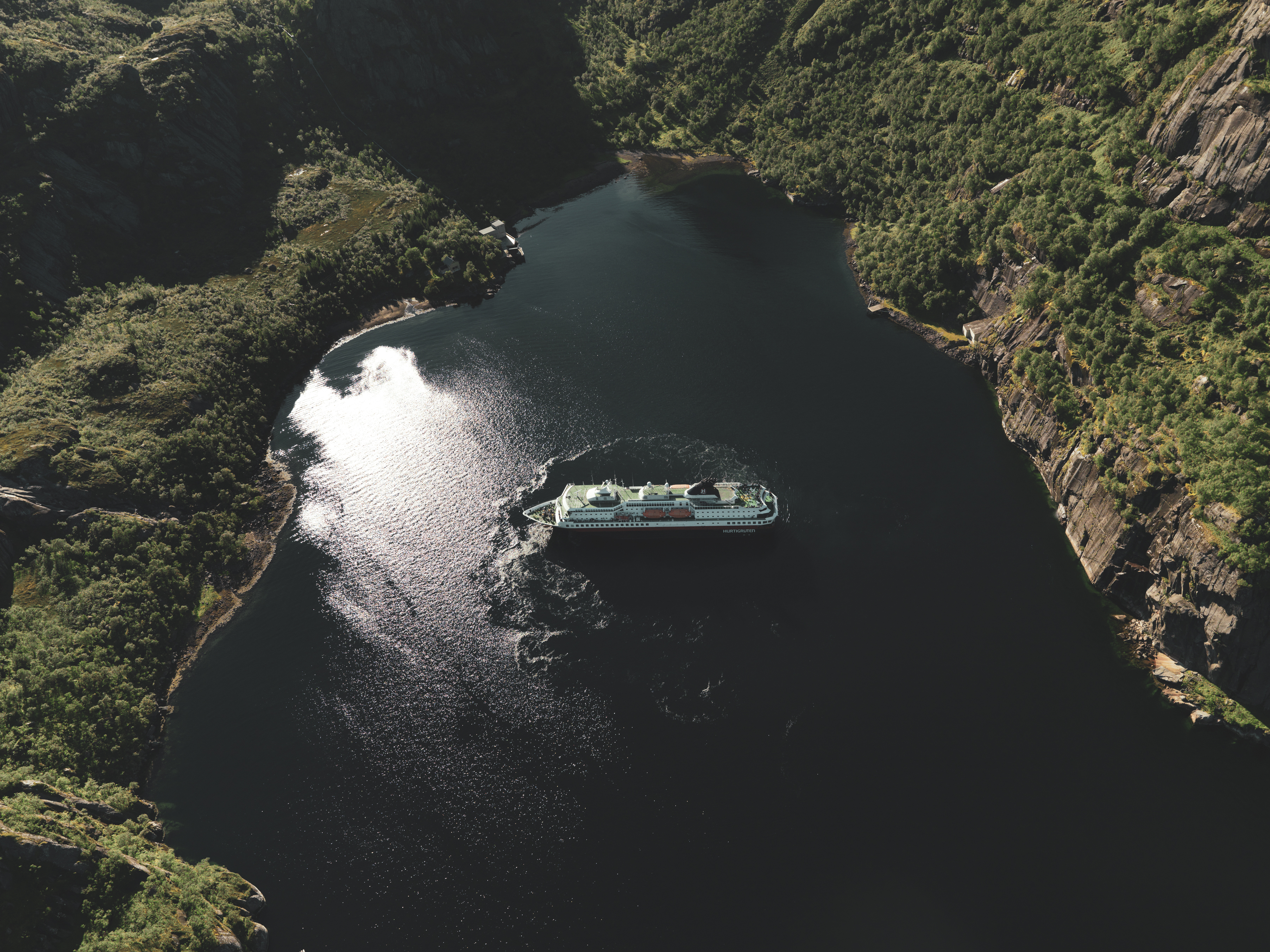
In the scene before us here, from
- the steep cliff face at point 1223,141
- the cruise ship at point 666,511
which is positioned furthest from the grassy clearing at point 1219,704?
the steep cliff face at point 1223,141

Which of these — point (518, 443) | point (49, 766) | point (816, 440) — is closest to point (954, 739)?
point (816, 440)

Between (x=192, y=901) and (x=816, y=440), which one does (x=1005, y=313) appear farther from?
(x=192, y=901)

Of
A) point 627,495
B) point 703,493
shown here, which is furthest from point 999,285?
point 627,495

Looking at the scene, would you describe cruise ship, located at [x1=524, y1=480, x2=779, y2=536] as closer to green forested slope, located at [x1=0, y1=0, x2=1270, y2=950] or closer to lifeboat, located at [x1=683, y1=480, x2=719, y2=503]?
lifeboat, located at [x1=683, y1=480, x2=719, y2=503]

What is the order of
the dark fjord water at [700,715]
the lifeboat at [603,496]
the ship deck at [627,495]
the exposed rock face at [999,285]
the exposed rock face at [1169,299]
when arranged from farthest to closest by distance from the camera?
the exposed rock face at [999,285], the ship deck at [627,495], the lifeboat at [603,496], the exposed rock face at [1169,299], the dark fjord water at [700,715]

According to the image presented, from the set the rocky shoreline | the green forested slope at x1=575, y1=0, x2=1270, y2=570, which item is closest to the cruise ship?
the rocky shoreline

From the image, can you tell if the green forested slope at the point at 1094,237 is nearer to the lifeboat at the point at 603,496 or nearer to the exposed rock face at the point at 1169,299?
the exposed rock face at the point at 1169,299
